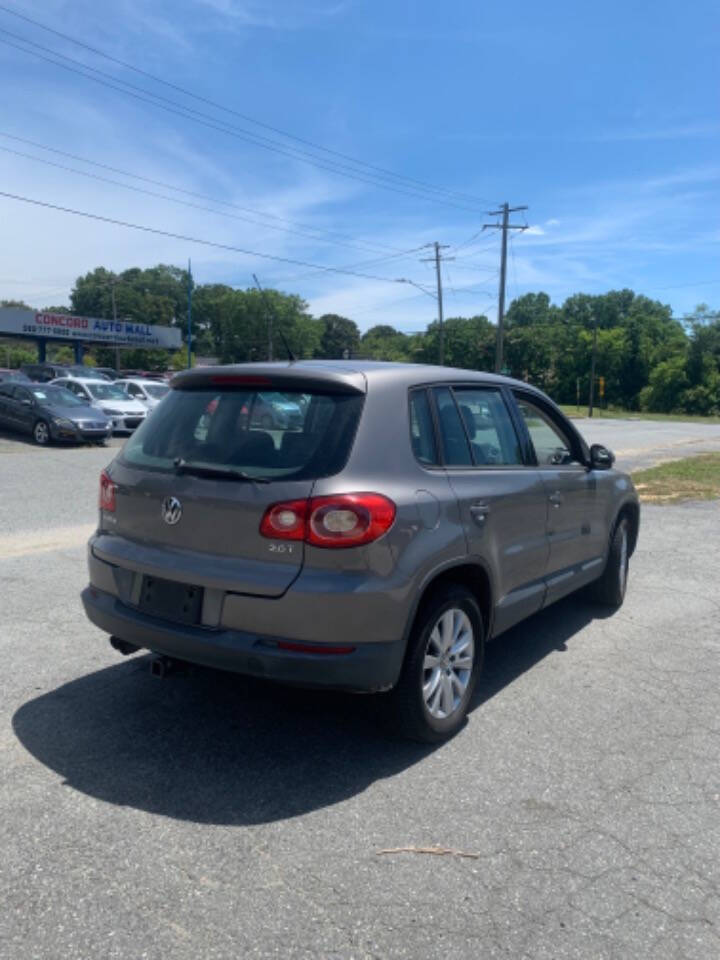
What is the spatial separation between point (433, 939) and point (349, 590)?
1263mm

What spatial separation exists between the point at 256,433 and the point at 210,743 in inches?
56.2

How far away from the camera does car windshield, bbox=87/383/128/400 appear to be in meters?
22.9

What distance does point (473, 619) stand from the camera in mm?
3965

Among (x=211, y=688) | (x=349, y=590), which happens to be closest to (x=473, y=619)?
(x=349, y=590)

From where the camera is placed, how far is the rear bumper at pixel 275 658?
127 inches

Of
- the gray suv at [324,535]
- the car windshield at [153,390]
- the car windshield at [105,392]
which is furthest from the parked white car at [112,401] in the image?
the gray suv at [324,535]

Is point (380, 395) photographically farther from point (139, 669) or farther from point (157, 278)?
point (157, 278)

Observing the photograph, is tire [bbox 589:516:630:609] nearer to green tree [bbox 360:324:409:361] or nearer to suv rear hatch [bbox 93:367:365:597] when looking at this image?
A: suv rear hatch [bbox 93:367:365:597]


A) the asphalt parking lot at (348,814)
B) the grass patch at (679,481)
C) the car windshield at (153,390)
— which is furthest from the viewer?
the car windshield at (153,390)

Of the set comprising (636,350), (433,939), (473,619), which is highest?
(636,350)

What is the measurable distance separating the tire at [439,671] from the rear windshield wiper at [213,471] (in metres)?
0.97

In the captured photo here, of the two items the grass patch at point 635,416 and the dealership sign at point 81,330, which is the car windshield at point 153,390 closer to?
the dealership sign at point 81,330

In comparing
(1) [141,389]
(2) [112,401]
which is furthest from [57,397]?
(1) [141,389]

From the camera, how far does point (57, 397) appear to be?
19.9 meters
